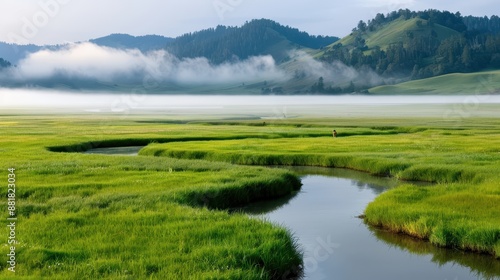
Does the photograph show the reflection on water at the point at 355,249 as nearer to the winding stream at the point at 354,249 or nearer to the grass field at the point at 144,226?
the winding stream at the point at 354,249

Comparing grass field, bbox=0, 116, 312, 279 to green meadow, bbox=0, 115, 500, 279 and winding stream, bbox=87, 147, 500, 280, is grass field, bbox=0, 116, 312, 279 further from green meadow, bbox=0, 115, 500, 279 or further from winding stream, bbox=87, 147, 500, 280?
winding stream, bbox=87, 147, 500, 280

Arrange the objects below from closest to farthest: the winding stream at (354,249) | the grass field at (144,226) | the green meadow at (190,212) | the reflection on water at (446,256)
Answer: the grass field at (144,226), the green meadow at (190,212), the reflection on water at (446,256), the winding stream at (354,249)

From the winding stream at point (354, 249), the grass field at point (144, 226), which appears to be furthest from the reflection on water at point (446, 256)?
the grass field at point (144, 226)

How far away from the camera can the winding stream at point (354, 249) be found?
17.6 metres

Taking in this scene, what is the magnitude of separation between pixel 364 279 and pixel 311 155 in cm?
2928

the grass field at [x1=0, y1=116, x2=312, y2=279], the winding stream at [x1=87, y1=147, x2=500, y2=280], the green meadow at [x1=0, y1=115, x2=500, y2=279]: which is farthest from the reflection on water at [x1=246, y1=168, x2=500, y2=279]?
the grass field at [x1=0, y1=116, x2=312, y2=279]

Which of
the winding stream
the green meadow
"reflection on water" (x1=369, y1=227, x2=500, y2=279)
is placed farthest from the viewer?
the winding stream

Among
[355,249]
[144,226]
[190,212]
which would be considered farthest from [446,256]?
[144,226]

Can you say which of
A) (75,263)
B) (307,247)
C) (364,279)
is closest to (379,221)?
(307,247)

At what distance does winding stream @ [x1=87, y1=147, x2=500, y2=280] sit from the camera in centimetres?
1759

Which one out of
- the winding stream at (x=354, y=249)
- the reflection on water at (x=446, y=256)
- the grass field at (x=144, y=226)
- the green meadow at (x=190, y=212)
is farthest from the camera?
the winding stream at (x=354, y=249)

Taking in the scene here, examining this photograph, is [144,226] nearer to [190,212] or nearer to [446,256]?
[190,212]

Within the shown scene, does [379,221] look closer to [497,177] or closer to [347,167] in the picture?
[497,177]

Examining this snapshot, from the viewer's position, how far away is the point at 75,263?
14094 mm
